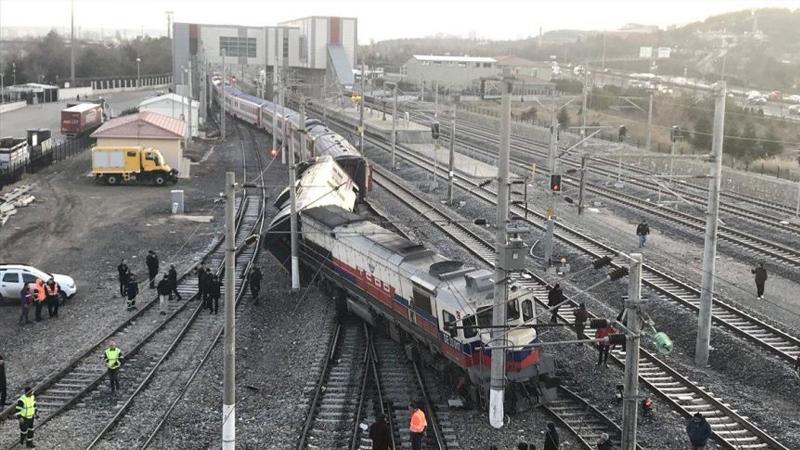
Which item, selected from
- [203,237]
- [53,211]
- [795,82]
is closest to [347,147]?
[203,237]

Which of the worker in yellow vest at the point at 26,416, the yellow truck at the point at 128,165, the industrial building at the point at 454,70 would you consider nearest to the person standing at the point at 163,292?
the worker in yellow vest at the point at 26,416

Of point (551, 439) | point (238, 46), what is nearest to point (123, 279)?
point (551, 439)

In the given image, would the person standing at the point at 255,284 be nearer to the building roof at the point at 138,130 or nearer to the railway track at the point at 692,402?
the railway track at the point at 692,402

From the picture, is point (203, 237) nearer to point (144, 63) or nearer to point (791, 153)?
point (791, 153)

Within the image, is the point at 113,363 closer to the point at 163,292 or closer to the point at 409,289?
the point at 163,292

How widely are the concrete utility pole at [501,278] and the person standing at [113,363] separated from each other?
26.5ft

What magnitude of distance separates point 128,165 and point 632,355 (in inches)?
1516

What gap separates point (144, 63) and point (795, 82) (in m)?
110

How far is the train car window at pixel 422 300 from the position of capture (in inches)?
702

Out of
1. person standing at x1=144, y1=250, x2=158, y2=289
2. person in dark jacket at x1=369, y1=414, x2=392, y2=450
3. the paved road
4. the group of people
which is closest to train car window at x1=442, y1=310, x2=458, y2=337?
person in dark jacket at x1=369, y1=414, x2=392, y2=450

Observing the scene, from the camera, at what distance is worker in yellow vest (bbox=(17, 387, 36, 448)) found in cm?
1484

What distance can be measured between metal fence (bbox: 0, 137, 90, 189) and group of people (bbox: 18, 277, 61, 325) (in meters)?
21.5

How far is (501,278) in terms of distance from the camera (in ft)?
50.9

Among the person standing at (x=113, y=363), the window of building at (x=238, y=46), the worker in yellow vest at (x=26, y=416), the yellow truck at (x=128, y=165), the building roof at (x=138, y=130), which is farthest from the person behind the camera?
the window of building at (x=238, y=46)
